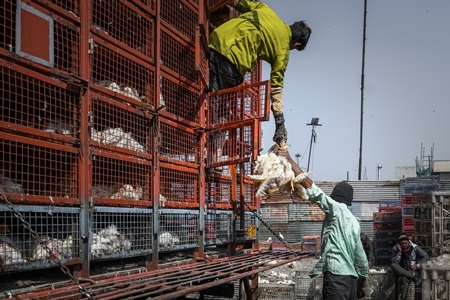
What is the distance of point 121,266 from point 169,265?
0.86 metres

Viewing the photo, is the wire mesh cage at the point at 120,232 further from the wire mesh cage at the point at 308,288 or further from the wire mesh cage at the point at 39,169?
the wire mesh cage at the point at 308,288

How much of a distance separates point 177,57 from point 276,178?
213cm

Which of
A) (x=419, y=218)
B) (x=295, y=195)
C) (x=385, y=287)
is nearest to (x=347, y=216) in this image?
(x=295, y=195)

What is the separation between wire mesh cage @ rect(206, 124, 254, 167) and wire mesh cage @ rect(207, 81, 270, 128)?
158 millimetres

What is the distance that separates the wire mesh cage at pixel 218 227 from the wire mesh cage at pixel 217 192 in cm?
11

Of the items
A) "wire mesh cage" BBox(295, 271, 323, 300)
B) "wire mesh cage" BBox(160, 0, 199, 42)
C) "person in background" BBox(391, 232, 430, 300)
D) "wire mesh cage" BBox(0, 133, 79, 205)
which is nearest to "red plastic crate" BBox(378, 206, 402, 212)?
"person in background" BBox(391, 232, 430, 300)

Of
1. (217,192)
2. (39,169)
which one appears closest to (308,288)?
(217,192)

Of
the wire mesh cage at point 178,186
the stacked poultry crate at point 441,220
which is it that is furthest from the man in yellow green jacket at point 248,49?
the stacked poultry crate at point 441,220

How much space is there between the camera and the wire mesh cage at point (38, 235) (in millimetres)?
3995

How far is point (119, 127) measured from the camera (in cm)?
554

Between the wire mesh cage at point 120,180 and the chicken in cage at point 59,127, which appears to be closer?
the chicken in cage at point 59,127

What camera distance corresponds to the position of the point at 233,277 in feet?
18.6

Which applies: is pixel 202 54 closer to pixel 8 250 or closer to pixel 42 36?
pixel 42 36

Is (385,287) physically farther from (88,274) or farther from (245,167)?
(88,274)
